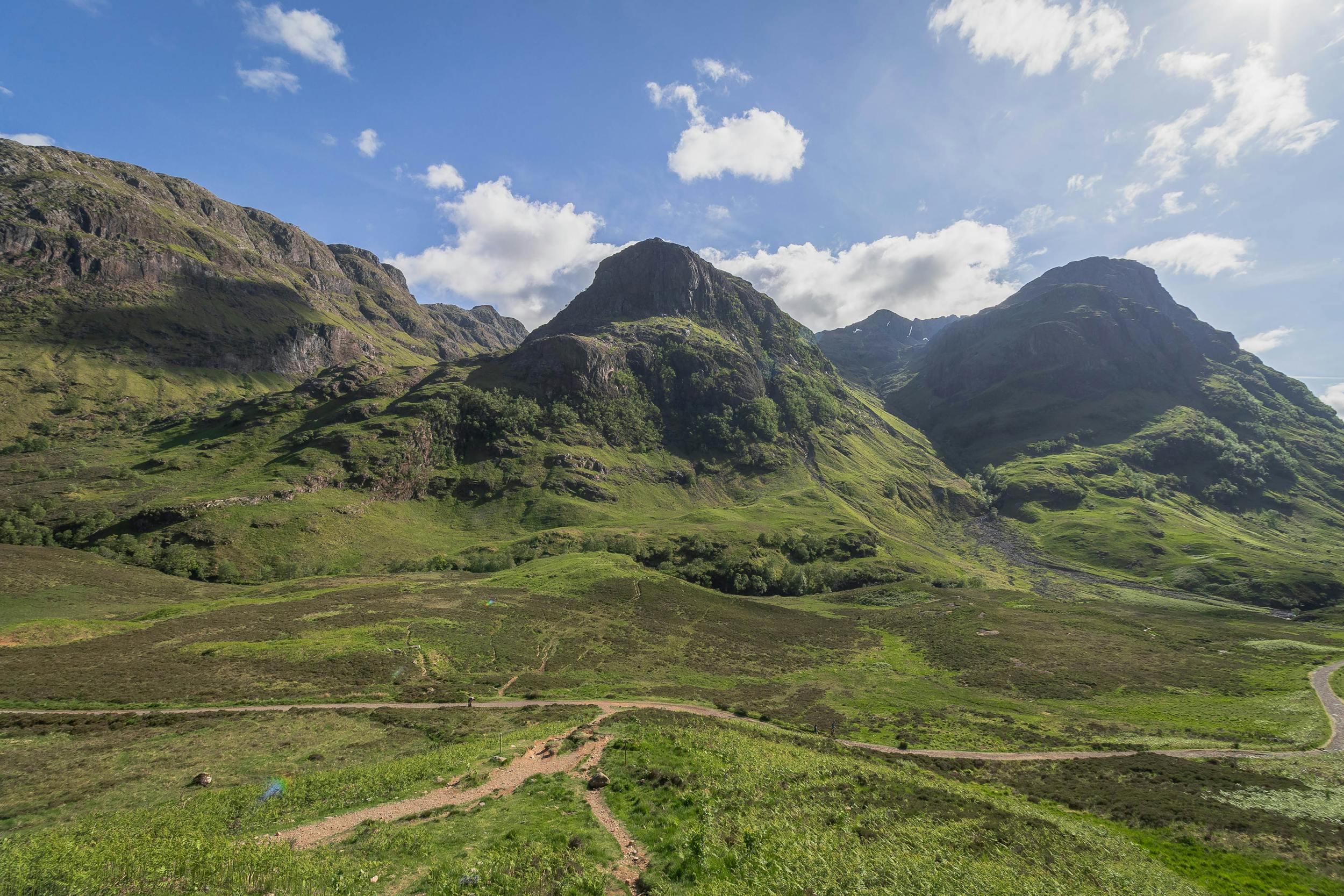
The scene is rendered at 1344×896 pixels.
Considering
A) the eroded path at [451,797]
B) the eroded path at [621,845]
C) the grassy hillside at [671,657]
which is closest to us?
the eroded path at [621,845]

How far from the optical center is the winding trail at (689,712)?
134ft

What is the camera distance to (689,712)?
2034 inches

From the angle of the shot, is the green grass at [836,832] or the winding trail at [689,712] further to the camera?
the winding trail at [689,712]

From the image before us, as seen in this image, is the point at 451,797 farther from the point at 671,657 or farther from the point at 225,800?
the point at 671,657

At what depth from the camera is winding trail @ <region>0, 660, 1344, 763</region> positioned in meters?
40.8

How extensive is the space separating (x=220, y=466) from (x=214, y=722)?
16865cm

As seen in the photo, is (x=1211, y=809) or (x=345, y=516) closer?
(x=1211, y=809)

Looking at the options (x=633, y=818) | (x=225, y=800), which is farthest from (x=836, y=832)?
(x=225, y=800)

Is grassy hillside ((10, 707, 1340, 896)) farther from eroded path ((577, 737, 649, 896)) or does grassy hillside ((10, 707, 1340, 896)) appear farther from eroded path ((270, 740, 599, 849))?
eroded path ((270, 740, 599, 849))

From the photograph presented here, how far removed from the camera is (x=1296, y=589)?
524 feet

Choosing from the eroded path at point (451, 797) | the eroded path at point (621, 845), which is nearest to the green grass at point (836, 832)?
the eroded path at point (621, 845)

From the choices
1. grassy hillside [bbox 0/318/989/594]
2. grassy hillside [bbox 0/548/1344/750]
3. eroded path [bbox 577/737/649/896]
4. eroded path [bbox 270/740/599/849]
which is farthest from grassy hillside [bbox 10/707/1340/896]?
grassy hillside [bbox 0/318/989/594]

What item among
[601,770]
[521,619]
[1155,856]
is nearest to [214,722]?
[601,770]

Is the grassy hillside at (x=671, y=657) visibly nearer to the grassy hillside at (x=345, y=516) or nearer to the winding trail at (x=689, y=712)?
the winding trail at (x=689, y=712)
